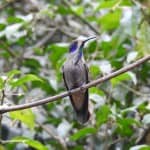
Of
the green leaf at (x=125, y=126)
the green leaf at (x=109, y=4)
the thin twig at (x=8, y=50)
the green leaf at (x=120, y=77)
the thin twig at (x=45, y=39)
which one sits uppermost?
the green leaf at (x=109, y=4)

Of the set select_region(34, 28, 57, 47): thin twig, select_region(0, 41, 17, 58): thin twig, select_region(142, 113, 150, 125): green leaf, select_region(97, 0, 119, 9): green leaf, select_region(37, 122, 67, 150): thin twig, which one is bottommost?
select_region(34, 28, 57, 47): thin twig

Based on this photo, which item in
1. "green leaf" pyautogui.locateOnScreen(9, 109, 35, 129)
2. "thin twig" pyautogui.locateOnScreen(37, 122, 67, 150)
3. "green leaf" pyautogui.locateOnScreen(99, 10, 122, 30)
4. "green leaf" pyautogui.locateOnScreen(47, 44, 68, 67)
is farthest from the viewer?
"green leaf" pyautogui.locateOnScreen(99, 10, 122, 30)

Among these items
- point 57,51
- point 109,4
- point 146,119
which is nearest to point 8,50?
point 57,51

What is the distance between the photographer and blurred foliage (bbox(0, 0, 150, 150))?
3400mm

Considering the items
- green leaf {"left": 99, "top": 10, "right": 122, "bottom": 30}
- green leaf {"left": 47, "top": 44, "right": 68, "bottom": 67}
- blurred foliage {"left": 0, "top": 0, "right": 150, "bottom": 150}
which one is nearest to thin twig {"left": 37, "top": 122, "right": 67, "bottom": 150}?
blurred foliage {"left": 0, "top": 0, "right": 150, "bottom": 150}

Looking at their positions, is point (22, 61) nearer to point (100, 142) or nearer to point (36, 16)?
point (36, 16)

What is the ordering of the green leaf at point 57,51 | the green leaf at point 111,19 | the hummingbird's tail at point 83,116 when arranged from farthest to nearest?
the green leaf at point 111,19
the green leaf at point 57,51
the hummingbird's tail at point 83,116

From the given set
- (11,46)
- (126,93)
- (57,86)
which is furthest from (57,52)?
(11,46)

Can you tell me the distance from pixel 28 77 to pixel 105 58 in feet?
3.78

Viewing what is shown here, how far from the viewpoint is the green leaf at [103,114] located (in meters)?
3.32

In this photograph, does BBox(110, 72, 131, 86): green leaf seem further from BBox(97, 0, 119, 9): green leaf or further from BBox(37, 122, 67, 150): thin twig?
BBox(97, 0, 119, 9): green leaf

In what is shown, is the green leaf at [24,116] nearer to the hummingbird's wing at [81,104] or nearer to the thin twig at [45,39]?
the hummingbird's wing at [81,104]

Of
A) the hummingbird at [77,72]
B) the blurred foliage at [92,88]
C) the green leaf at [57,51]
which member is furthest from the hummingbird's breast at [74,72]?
the green leaf at [57,51]

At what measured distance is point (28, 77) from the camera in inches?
118
